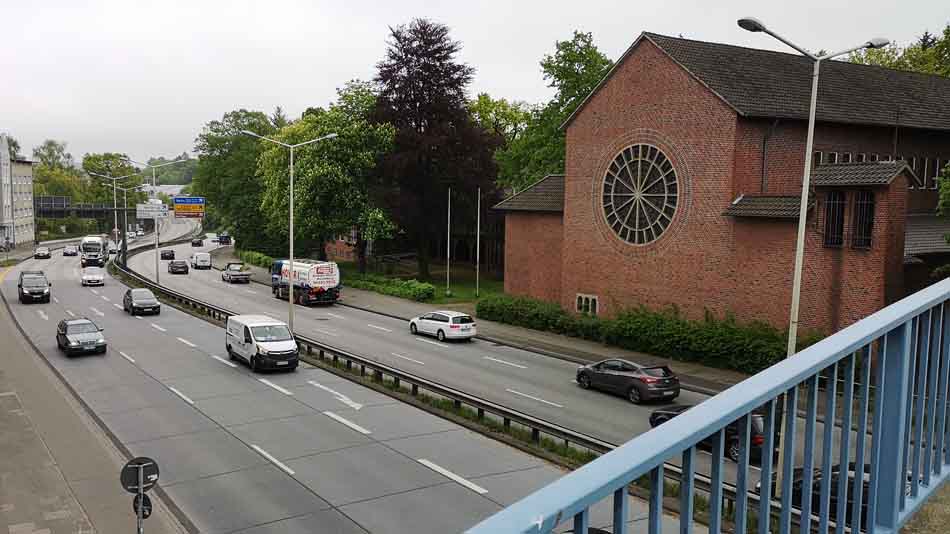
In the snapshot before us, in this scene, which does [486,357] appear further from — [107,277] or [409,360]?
[107,277]

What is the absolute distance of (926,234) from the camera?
31797 millimetres

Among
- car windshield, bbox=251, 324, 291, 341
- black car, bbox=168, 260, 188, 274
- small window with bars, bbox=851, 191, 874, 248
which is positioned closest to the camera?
small window with bars, bbox=851, 191, 874, 248

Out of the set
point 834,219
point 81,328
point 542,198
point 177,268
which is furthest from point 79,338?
point 177,268

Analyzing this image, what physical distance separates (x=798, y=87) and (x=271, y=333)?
2580 cm

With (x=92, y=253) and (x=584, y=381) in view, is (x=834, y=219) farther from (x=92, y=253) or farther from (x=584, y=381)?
(x=92, y=253)

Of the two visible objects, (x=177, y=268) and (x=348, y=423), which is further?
(x=177, y=268)

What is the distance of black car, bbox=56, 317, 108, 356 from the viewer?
29.7m

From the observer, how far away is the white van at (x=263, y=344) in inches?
1063

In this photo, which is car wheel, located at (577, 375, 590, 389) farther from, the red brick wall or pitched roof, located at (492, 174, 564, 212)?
pitched roof, located at (492, 174, 564, 212)

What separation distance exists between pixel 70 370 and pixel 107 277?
39.3 meters

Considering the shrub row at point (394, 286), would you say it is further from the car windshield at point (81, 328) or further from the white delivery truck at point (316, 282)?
the car windshield at point (81, 328)

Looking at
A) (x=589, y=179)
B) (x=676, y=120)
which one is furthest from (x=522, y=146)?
(x=676, y=120)

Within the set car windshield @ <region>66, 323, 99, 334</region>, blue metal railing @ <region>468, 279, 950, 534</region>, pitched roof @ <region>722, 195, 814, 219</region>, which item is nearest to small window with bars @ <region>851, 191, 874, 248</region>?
pitched roof @ <region>722, 195, 814, 219</region>

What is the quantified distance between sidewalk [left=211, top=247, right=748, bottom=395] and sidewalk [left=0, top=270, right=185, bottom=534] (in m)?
18.6
